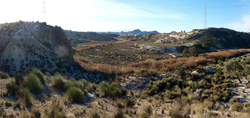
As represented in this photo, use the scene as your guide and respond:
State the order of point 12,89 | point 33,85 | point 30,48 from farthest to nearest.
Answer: point 30,48 < point 33,85 < point 12,89

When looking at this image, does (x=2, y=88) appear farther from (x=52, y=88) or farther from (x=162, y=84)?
(x=162, y=84)

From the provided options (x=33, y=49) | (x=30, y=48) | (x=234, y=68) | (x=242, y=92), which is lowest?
(x=242, y=92)

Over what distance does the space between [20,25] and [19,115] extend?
65.8ft

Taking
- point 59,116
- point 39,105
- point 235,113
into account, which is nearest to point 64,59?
point 39,105

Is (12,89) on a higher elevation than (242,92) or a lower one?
higher

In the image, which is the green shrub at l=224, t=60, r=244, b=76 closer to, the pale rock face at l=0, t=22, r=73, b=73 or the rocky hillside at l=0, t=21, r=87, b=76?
the rocky hillside at l=0, t=21, r=87, b=76

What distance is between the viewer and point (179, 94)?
11203 mm

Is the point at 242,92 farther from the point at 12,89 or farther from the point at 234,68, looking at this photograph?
the point at 12,89

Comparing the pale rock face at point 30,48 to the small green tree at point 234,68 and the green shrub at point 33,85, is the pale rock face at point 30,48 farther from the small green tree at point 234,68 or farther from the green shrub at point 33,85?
the small green tree at point 234,68

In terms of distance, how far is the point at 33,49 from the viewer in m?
19.4

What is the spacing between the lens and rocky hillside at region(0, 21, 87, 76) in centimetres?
1663

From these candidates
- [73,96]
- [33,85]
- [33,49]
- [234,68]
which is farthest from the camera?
[33,49]

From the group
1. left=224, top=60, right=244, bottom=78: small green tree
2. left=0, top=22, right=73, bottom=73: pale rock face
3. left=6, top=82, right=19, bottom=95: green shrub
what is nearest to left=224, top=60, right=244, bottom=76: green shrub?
left=224, top=60, right=244, bottom=78: small green tree

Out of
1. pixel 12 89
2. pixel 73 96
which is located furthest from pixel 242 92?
pixel 12 89
